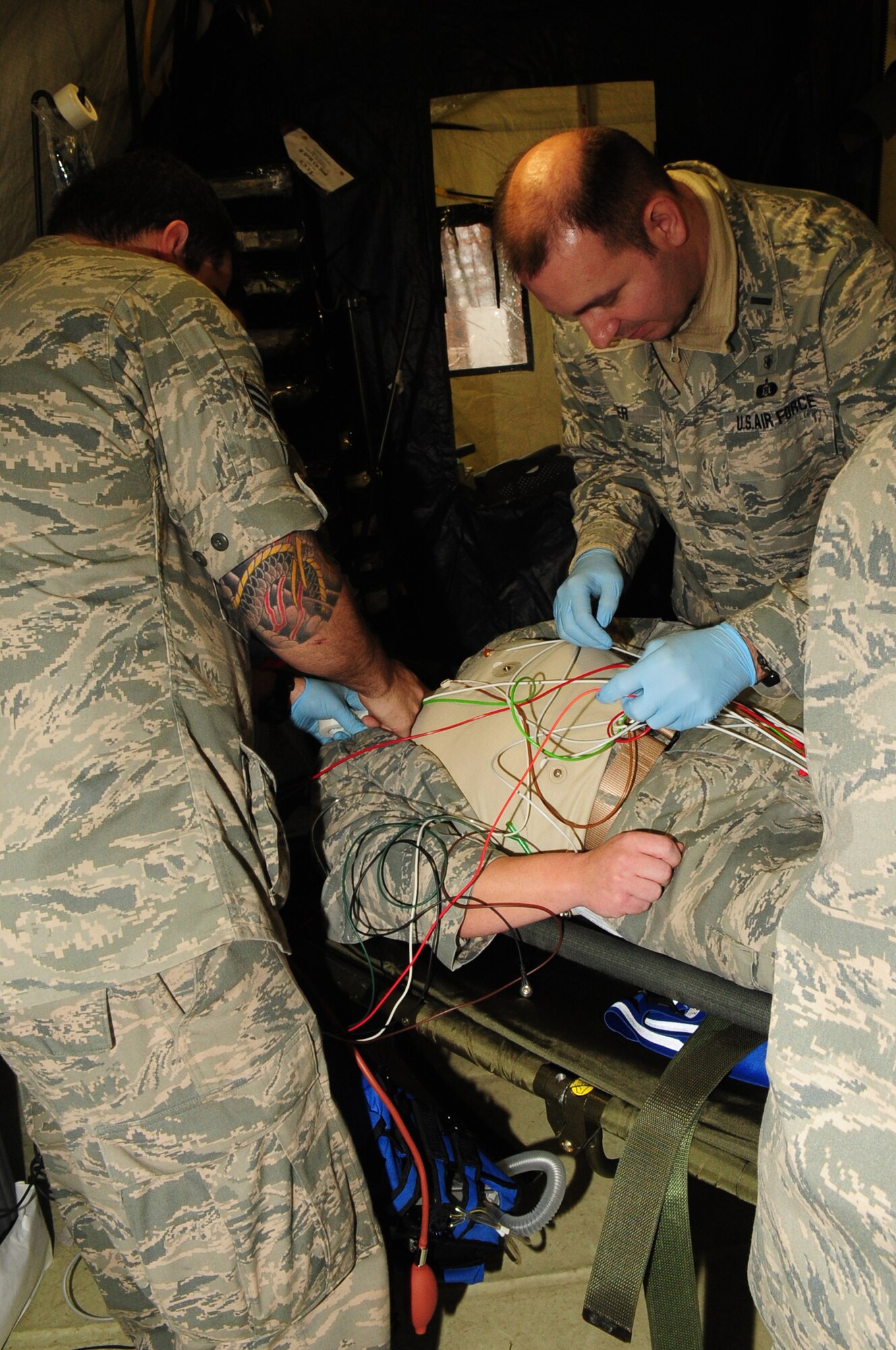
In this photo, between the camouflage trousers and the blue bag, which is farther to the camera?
the blue bag

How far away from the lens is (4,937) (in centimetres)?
120

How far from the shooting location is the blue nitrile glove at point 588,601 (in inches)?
71.9

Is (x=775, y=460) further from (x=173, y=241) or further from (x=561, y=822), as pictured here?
(x=173, y=241)

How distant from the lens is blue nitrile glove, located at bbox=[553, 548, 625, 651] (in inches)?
71.9

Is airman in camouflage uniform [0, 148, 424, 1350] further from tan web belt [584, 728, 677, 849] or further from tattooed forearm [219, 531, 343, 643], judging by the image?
tan web belt [584, 728, 677, 849]

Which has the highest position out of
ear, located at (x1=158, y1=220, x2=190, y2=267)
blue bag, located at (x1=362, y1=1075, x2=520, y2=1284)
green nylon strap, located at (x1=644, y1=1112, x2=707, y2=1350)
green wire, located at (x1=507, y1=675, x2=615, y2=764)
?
ear, located at (x1=158, y1=220, x2=190, y2=267)

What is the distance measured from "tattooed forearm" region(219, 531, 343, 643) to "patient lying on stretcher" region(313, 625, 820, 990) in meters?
0.46

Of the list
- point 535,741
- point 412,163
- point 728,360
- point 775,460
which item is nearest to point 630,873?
point 535,741

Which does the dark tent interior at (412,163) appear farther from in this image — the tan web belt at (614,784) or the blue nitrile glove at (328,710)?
the tan web belt at (614,784)

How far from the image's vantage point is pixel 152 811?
4.06 ft

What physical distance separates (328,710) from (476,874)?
1.78 feet

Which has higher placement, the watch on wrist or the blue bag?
the watch on wrist

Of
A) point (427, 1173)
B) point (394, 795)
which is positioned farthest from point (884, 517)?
point (427, 1173)

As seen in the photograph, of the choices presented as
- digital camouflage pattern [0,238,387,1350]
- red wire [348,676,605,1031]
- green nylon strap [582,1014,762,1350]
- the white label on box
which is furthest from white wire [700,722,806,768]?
the white label on box
